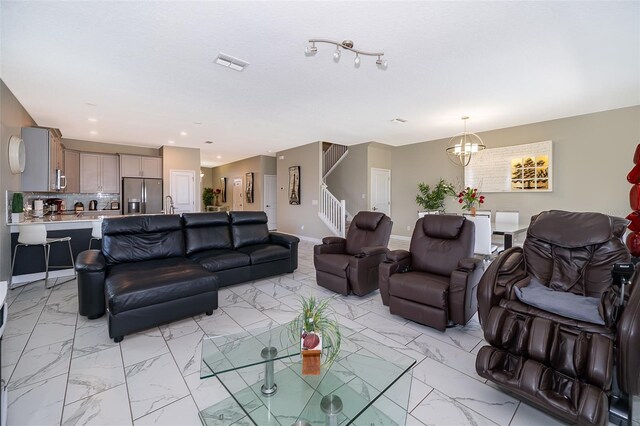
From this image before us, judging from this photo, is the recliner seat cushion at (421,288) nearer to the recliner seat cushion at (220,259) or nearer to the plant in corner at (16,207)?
the recliner seat cushion at (220,259)

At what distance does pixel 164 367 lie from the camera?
6.81 feet

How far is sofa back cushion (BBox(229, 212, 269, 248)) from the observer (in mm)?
4312

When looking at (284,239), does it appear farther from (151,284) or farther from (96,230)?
(96,230)

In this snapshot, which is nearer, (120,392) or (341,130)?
(120,392)

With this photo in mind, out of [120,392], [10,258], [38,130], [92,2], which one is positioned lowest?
[120,392]

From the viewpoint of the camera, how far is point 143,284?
2.49 metres

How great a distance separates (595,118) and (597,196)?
4.68 feet

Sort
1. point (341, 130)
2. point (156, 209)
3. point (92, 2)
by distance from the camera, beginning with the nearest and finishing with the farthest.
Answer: point (92, 2) → point (341, 130) → point (156, 209)

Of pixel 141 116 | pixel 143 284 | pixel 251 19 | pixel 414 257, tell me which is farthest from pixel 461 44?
pixel 141 116

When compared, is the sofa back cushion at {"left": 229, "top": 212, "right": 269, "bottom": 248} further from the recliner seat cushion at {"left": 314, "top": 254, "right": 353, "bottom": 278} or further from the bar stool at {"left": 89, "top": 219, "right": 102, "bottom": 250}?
the bar stool at {"left": 89, "top": 219, "right": 102, "bottom": 250}

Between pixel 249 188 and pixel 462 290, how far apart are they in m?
8.74

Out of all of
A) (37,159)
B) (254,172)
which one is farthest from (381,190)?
(37,159)

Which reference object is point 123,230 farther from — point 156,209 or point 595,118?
point 595,118

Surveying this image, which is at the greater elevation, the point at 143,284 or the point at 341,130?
the point at 341,130
